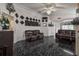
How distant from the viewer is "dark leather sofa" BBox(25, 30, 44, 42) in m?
2.26

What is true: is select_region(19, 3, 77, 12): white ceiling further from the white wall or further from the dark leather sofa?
the dark leather sofa

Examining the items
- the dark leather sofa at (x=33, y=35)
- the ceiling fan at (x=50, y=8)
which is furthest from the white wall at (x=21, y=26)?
the ceiling fan at (x=50, y=8)

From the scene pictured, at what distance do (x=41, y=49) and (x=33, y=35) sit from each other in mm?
307

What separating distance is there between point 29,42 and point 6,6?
794 mm

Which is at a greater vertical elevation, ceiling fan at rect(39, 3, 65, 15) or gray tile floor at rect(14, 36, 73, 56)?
ceiling fan at rect(39, 3, 65, 15)

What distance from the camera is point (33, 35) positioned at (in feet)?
7.51

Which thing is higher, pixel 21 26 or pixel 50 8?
pixel 50 8

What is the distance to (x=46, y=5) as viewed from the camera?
2268 mm

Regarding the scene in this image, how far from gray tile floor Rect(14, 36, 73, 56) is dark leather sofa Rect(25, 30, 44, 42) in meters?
0.08

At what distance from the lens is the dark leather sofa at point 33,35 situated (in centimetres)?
226

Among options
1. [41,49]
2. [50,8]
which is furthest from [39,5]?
[41,49]

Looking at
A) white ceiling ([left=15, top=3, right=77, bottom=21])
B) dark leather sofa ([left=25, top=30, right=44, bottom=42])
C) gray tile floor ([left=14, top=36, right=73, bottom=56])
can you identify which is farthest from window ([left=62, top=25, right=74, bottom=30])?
dark leather sofa ([left=25, top=30, right=44, bottom=42])

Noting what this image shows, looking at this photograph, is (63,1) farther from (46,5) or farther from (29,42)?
(29,42)

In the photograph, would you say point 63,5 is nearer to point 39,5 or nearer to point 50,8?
point 50,8
